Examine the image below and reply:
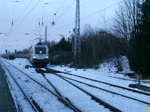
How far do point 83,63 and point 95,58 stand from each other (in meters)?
1.90

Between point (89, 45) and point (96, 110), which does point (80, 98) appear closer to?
point (96, 110)

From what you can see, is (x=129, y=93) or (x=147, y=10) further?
(x=147, y=10)

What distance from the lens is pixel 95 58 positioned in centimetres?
4597

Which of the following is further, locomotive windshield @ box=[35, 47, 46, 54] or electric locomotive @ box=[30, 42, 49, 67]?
locomotive windshield @ box=[35, 47, 46, 54]

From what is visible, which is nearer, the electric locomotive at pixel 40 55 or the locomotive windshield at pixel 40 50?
the electric locomotive at pixel 40 55

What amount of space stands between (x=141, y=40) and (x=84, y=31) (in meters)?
45.3

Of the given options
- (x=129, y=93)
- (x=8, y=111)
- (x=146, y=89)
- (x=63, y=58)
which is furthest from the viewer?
(x=63, y=58)

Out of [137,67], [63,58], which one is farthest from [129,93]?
[63,58]

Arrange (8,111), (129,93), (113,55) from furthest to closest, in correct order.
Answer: (113,55) → (129,93) → (8,111)

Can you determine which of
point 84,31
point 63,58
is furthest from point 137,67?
point 84,31

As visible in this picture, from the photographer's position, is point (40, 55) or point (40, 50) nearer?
point (40, 55)

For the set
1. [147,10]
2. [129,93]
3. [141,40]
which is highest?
[147,10]

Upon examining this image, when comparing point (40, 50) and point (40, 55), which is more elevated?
point (40, 50)

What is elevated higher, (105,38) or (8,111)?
(105,38)
